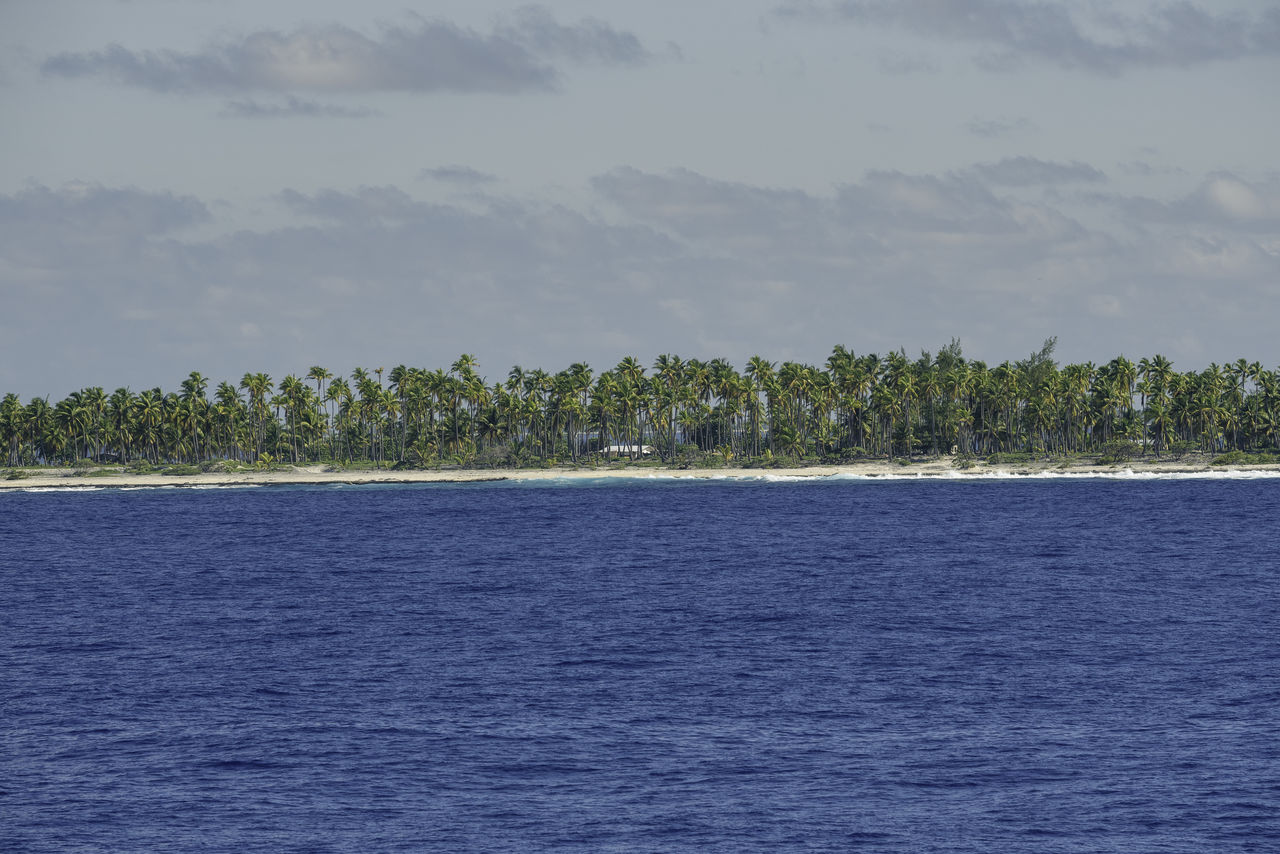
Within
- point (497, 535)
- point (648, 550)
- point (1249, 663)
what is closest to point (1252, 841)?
point (1249, 663)

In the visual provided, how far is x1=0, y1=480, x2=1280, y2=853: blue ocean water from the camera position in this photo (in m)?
33.0

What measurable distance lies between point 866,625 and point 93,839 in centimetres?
3961

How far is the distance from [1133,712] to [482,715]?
2088cm

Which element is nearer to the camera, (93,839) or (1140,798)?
(93,839)

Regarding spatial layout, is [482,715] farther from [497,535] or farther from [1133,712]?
[497,535]

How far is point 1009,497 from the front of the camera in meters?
168

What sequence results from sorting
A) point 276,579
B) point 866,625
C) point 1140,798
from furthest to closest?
point 276,579
point 866,625
point 1140,798

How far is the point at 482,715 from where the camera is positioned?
4397 centimetres

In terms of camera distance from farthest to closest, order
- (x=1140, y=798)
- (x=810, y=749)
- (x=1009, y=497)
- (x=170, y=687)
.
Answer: (x=1009, y=497) → (x=170, y=687) → (x=810, y=749) → (x=1140, y=798)


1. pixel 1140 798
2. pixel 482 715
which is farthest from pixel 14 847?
pixel 1140 798

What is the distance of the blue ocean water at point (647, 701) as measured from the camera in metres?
33.0

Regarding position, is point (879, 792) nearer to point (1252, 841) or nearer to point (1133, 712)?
point (1252, 841)

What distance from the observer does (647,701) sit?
46000 millimetres

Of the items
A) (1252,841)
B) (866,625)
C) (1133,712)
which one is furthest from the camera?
(866,625)
